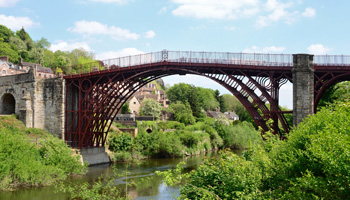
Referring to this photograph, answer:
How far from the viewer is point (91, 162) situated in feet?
117

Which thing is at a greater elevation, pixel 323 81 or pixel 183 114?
pixel 323 81

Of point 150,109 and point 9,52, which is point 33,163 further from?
point 9,52

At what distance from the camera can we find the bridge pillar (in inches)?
917

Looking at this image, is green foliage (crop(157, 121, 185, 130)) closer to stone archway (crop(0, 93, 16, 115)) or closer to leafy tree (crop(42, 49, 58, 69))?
stone archway (crop(0, 93, 16, 115))

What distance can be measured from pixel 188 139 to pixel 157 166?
10.6m

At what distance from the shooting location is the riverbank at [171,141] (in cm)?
3997

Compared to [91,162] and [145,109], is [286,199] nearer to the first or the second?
[91,162]

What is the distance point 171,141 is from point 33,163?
20.1 m

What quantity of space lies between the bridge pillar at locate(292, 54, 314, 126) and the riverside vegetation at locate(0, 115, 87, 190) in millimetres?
17268

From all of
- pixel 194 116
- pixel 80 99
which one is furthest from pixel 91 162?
pixel 194 116

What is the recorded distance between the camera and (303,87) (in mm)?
23406

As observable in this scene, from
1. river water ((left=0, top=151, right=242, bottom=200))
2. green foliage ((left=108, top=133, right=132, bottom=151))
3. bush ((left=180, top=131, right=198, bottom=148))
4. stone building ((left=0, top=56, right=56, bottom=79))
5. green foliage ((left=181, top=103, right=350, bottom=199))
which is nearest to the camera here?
green foliage ((left=181, top=103, right=350, bottom=199))

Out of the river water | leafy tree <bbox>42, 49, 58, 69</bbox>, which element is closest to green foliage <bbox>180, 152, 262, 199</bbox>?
the river water

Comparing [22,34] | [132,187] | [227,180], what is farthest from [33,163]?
[22,34]
